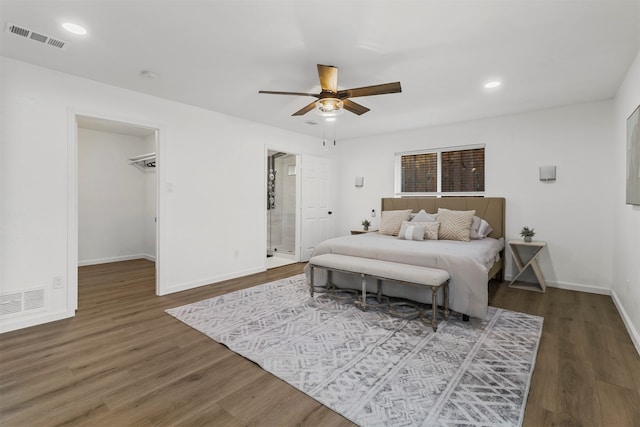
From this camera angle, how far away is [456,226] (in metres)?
4.37

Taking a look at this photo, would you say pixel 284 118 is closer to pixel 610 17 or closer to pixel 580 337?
pixel 610 17

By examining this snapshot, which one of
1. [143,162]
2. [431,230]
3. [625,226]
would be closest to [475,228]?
[431,230]

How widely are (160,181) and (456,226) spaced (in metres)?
4.18

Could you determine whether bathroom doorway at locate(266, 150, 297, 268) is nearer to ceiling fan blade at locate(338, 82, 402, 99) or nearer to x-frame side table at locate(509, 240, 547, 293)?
ceiling fan blade at locate(338, 82, 402, 99)

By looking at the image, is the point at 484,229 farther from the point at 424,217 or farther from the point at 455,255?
the point at 455,255

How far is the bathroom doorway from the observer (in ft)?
23.5

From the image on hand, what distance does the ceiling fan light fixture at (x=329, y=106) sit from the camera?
299cm

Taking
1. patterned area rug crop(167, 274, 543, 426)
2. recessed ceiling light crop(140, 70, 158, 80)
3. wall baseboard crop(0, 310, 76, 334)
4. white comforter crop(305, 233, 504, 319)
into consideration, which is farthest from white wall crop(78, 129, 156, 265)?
white comforter crop(305, 233, 504, 319)

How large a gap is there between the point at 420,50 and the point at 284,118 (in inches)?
104

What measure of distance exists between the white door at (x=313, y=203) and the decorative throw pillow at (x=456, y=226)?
2614 mm

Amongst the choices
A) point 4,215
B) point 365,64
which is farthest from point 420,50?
point 4,215

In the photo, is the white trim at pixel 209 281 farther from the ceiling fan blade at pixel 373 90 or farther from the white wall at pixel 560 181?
the white wall at pixel 560 181

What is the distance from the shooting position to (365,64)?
2.89m

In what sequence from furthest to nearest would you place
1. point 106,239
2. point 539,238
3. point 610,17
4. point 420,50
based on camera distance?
point 106,239
point 539,238
point 420,50
point 610,17
